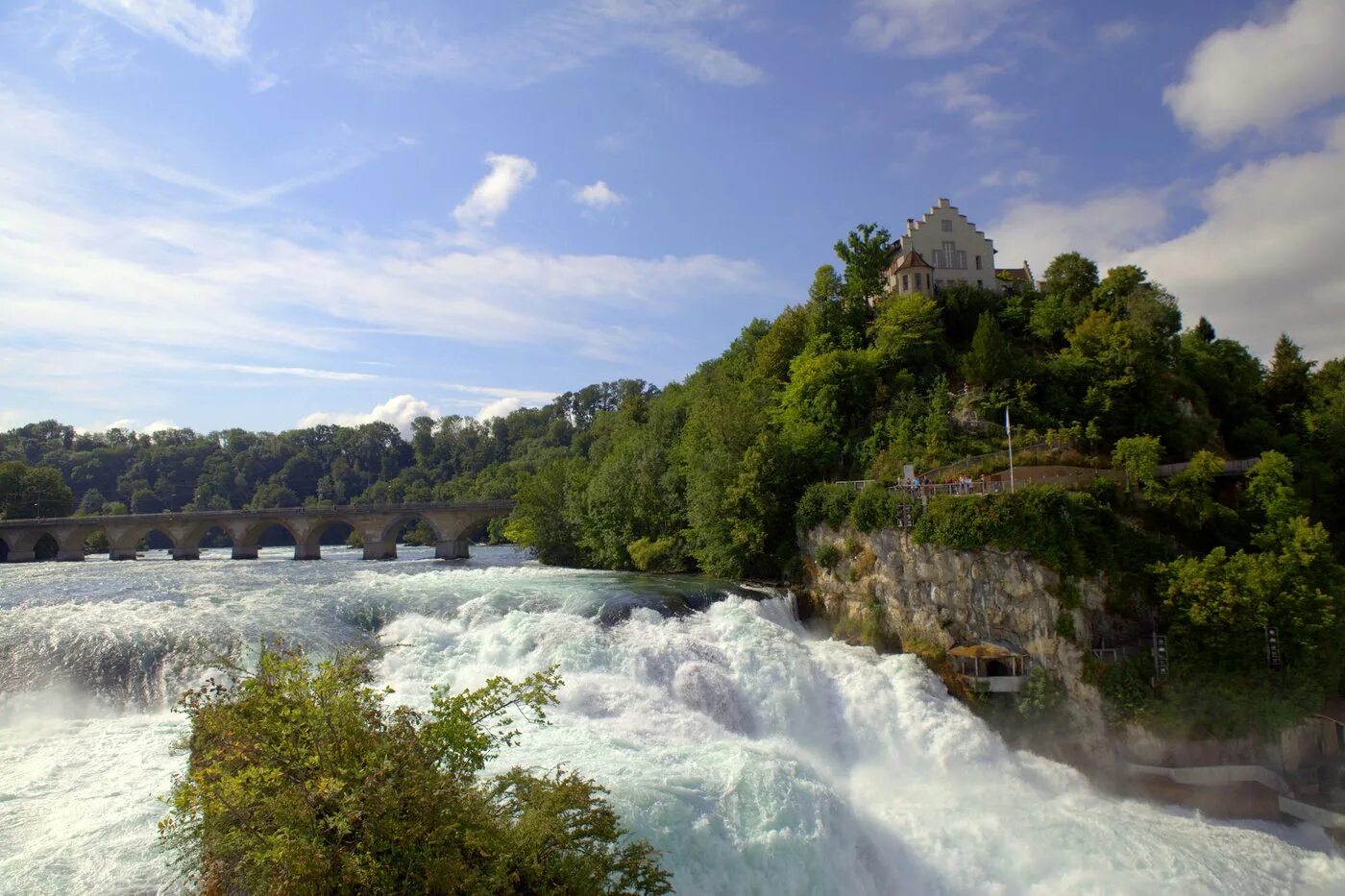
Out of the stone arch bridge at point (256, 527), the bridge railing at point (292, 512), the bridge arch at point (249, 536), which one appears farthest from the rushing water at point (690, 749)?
the bridge arch at point (249, 536)

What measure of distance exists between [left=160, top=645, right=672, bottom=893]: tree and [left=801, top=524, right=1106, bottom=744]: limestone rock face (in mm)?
19182

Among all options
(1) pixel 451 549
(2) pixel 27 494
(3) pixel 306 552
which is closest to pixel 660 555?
(1) pixel 451 549

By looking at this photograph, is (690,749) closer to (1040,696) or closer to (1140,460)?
(1040,696)

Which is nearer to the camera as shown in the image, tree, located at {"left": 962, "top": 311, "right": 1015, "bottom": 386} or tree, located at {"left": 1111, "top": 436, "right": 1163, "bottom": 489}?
tree, located at {"left": 1111, "top": 436, "right": 1163, "bottom": 489}

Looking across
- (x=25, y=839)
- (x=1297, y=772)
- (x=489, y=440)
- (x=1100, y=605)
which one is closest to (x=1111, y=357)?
(x=1100, y=605)

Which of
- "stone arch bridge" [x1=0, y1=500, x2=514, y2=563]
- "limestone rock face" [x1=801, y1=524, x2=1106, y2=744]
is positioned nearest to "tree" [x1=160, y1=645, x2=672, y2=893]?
"limestone rock face" [x1=801, y1=524, x2=1106, y2=744]

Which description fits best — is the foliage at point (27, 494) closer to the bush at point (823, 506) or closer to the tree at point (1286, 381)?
the bush at point (823, 506)

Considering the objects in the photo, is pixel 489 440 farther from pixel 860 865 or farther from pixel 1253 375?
pixel 860 865

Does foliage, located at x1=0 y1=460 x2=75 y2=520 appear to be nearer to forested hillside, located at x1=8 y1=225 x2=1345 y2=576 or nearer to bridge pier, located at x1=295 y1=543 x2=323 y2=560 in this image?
bridge pier, located at x1=295 y1=543 x2=323 y2=560

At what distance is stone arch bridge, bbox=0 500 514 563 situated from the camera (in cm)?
6638

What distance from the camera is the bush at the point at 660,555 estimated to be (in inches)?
1716

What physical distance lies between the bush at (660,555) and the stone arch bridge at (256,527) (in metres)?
22.8

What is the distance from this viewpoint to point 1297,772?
24.0 meters

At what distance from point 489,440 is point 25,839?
14349 cm
